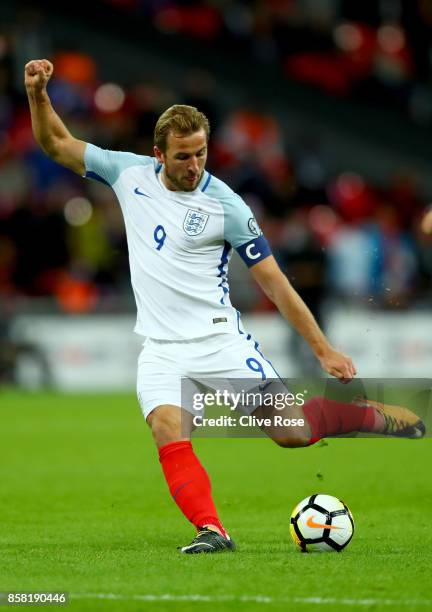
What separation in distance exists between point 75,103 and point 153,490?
409 inches

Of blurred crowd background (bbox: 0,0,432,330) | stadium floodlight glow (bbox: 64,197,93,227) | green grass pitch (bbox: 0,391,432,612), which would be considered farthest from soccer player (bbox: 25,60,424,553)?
stadium floodlight glow (bbox: 64,197,93,227)

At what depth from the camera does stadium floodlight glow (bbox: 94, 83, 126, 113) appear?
66.6ft

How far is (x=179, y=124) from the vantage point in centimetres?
700

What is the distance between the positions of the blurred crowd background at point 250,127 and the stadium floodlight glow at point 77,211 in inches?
0.9

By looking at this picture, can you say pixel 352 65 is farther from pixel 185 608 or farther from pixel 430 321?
pixel 185 608

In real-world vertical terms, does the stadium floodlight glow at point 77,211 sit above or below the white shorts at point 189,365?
above

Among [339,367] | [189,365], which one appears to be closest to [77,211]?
[189,365]

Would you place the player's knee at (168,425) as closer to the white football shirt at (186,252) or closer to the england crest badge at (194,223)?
the white football shirt at (186,252)

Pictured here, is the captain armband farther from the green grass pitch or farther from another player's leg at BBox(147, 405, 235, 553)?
the green grass pitch

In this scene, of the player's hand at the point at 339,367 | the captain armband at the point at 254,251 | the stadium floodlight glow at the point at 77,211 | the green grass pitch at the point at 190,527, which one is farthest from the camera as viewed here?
the stadium floodlight glow at the point at 77,211

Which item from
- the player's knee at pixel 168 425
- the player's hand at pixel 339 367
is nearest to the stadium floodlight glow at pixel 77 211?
the player's knee at pixel 168 425

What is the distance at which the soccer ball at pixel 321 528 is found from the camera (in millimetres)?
7000

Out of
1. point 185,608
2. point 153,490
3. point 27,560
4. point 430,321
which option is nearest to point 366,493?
point 153,490

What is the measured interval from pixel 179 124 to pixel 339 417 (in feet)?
5.92
